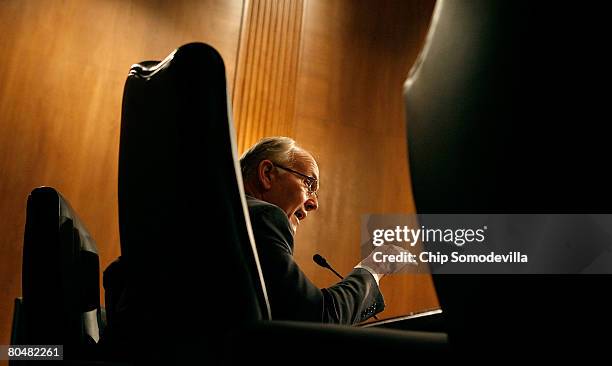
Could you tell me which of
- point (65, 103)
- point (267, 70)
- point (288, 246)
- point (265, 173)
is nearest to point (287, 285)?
point (288, 246)

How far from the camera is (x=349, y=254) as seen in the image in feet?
10.9

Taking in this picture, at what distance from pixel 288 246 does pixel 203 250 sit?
0.47m

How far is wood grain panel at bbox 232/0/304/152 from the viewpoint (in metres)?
3.29

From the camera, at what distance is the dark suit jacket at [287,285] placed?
950 mm

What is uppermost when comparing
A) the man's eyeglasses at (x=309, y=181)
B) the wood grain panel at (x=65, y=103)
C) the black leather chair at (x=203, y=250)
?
the wood grain panel at (x=65, y=103)

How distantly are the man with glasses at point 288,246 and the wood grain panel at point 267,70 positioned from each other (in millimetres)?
1584

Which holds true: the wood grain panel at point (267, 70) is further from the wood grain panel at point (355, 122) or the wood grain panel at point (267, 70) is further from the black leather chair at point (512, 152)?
the black leather chair at point (512, 152)

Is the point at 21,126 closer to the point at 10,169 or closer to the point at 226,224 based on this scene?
the point at 10,169

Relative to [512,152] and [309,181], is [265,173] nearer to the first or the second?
[309,181]

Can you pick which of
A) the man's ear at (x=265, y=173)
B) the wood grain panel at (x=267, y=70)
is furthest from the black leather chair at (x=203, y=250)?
the wood grain panel at (x=267, y=70)

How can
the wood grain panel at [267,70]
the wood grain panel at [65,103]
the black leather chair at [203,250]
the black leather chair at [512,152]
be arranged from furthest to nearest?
the wood grain panel at [267,70]
the wood grain panel at [65,103]
the black leather chair at [203,250]
the black leather chair at [512,152]

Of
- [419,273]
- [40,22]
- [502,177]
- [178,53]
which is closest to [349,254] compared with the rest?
[419,273]

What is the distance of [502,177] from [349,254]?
9.75 feet

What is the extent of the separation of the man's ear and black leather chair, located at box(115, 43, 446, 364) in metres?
0.77
